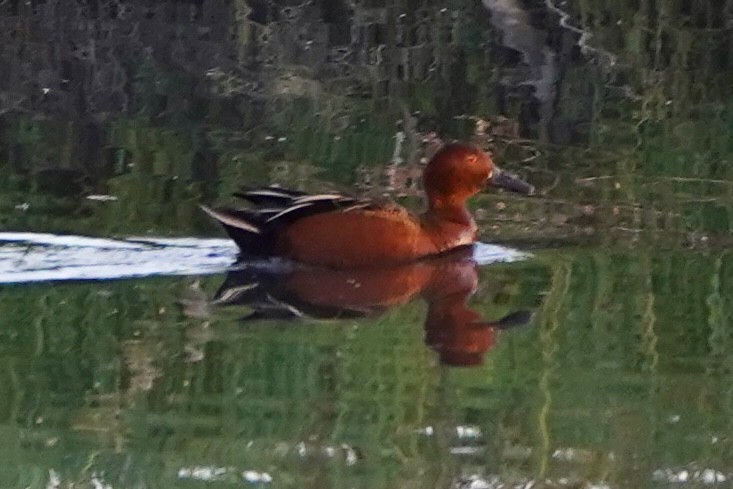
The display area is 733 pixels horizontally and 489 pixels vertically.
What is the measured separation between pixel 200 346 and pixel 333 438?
3.27 ft

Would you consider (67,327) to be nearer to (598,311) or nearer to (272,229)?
(272,229)

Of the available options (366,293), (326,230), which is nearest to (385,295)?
(366,293)

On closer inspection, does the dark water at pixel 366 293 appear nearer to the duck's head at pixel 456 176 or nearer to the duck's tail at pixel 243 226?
the duck's tail at pixel 243 226

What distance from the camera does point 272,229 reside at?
21.5 feet

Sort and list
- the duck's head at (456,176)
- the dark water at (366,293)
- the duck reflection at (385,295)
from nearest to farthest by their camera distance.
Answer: the dark water at (366,293) → the duck reflection at (385,295) → the duck's head at (456,176)

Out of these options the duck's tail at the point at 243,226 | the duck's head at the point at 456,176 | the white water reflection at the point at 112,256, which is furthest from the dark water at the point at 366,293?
the duck's head at the point at 456,176

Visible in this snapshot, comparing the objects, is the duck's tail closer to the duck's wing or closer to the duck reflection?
the duck's wing

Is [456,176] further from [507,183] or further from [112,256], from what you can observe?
[112,256]

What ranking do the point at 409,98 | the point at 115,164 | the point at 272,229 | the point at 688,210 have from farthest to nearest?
the point at 409,98, the point at 115,164, the point at 688,210, the point at 272,229

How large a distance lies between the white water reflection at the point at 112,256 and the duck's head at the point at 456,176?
9.8 inches

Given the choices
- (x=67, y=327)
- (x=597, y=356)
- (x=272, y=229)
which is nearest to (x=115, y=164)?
(x=272, y=229)

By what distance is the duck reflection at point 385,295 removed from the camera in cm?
582

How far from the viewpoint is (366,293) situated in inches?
248

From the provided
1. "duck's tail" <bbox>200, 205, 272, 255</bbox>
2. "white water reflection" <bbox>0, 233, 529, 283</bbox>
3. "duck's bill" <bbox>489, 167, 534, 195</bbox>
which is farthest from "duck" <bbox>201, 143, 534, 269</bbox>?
"duck's bill" <bbox>489, 167, 534, 195</bbox>
